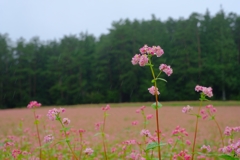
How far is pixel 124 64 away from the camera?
2853cm

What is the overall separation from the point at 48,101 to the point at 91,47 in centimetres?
815

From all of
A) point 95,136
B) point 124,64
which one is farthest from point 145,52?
point 124,64

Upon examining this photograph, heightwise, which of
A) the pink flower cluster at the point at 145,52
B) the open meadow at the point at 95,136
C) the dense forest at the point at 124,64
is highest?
the dense forest at the point at 124,64

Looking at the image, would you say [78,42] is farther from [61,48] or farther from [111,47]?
[111,47]

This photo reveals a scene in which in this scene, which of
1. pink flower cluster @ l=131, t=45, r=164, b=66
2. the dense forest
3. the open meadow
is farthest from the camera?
the dense forest

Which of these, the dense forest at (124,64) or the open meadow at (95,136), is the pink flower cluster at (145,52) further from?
the dense forest at (124,64)

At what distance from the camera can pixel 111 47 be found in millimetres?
29328

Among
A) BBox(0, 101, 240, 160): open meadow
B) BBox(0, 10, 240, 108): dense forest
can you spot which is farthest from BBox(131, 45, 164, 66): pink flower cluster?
BBox(0, 10, 240, 108): dense forest

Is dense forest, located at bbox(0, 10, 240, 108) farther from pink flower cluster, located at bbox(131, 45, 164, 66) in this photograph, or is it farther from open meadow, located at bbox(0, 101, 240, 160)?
pink flower cluster, located at bbox(131, 45, 164, 66)

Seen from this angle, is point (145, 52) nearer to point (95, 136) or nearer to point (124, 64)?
point (95, 136)

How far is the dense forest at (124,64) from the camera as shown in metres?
26.0

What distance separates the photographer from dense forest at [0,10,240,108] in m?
26.0

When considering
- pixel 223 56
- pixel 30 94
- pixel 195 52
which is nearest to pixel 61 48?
pixel 30 94

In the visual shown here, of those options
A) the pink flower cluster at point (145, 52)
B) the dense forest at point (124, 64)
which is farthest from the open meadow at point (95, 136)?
the dense forest at point (124, 64)
